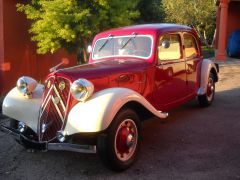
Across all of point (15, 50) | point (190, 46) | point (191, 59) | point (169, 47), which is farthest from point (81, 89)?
point (15, 50)

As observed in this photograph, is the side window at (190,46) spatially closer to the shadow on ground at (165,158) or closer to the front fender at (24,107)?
the shadow on ground at (165,158)

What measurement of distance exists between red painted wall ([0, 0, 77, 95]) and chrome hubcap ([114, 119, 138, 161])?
6.98 m

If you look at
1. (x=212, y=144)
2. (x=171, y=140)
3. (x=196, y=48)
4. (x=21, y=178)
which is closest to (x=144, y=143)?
(x=171, y=140)

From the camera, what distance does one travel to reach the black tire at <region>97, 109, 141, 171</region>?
422 cm

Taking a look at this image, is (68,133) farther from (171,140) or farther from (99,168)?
(171,140)

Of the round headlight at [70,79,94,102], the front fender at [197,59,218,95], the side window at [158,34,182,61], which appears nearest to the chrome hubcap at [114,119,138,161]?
the round headlight at [70,79,94,102]

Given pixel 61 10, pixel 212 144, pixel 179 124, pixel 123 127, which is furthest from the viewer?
pixel 61 10

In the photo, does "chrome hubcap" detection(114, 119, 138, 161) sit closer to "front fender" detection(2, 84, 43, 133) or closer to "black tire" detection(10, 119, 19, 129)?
"front fender" detection(2, 84, 43, 133)

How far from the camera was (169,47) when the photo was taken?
5.95m

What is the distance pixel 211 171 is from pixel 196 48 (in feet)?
10.7

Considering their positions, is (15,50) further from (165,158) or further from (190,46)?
(165,158)

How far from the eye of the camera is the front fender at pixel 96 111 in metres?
4.11

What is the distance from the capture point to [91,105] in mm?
4246

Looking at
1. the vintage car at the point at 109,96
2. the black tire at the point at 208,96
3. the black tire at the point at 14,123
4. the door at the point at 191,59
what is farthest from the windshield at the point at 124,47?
the black tire at the point at 208,96
